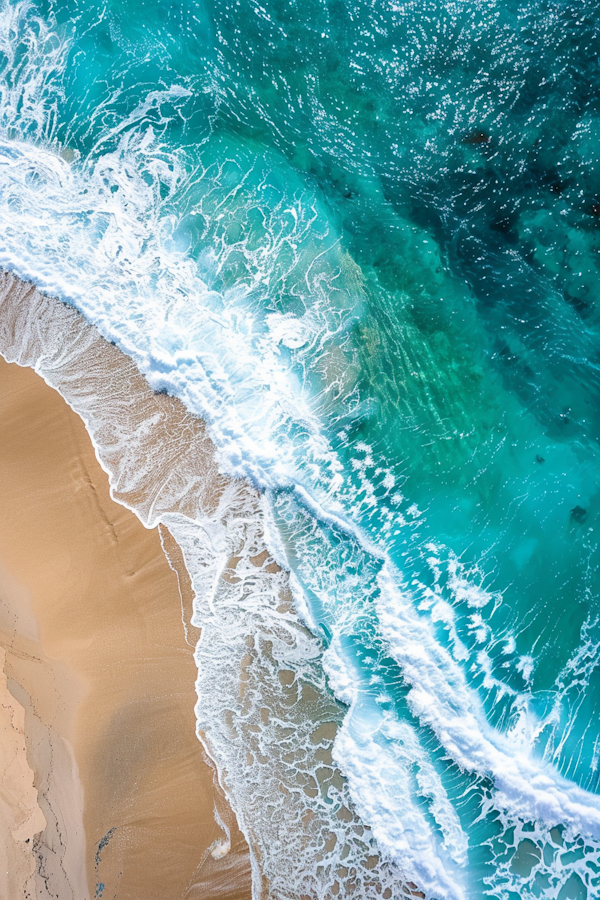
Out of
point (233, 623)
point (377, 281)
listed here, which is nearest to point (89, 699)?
point (233, 623)

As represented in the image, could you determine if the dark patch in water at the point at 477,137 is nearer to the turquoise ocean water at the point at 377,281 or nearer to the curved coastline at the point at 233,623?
the turquoise ocean water at the point at 377,281

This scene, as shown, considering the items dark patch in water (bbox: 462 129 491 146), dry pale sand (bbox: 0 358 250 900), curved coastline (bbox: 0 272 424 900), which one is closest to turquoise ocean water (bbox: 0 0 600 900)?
dark patch in water (bbox: 462 129 491 146)

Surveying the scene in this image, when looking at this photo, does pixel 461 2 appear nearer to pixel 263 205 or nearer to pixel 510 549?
pixel 263 205

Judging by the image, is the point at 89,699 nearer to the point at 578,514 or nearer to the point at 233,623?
the point at 233,623

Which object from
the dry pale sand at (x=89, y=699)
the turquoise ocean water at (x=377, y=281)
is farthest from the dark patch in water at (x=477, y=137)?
the dry pale sand at (x=89, y=699)

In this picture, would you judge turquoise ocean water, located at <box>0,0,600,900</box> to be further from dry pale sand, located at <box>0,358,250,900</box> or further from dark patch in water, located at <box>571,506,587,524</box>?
dry pale sand, located at <box>0,358,250,900</box>
